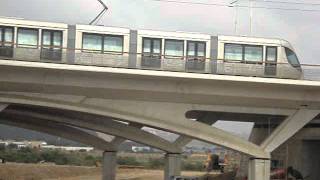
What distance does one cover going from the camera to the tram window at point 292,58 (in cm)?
4107

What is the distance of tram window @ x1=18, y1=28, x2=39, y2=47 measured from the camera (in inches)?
1454

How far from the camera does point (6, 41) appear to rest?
36500 millimetres

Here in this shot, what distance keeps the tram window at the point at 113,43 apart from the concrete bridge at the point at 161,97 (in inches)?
77.9

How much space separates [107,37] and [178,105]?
22.7ft

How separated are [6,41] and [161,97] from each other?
10.8m

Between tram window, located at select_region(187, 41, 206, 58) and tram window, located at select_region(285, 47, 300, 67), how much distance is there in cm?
633

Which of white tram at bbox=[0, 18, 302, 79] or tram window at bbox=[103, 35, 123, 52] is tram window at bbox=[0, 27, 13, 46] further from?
tram window at bbox=[103, 35, 123, 52]

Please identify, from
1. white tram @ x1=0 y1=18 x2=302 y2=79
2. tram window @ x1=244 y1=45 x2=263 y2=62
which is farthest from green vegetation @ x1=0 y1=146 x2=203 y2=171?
white tram @ x1=0 y1=18 x2=302 y2=79

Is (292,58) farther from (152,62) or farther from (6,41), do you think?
(6,41)

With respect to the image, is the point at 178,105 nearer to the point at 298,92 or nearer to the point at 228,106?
the point at 228,106

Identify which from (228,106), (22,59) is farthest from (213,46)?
(22,59)

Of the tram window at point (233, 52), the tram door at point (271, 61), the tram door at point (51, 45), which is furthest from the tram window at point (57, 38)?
the tram door at point (271, 61)

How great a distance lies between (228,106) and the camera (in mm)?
41656

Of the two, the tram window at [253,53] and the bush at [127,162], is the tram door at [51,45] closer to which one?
the tram window at [253,53]
